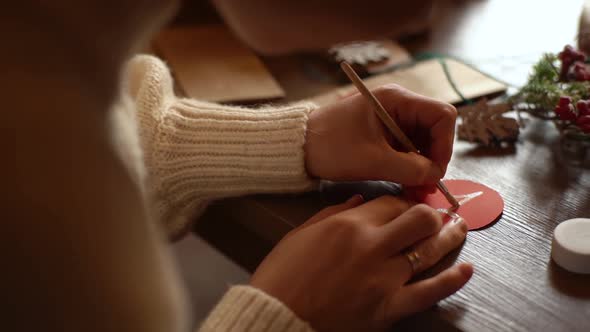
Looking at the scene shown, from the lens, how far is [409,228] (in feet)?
1.91

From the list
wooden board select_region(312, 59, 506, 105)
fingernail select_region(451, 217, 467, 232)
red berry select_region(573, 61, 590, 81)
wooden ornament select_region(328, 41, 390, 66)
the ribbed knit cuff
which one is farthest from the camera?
wooden ornament select_region(328, 41, 390, 66)

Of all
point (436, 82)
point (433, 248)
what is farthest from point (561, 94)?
point (433, 248)

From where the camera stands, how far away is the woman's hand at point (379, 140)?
0.65 m

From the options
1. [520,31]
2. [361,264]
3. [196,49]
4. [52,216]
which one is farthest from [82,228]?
[520,31]

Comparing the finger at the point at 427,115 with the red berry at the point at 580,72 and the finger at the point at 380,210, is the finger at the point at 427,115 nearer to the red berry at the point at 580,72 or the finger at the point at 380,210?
the finger at the point at 380,210

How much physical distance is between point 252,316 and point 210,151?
0.24 m

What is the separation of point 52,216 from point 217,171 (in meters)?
0.40

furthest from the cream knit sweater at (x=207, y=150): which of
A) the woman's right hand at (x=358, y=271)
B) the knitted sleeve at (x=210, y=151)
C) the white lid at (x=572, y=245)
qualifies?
the white lid at (x=572, y=245)

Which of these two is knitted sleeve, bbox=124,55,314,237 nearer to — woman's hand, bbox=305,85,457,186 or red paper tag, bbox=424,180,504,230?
woman's hand, bbox=305,85,457,186

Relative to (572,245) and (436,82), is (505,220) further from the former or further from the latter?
(436,82)

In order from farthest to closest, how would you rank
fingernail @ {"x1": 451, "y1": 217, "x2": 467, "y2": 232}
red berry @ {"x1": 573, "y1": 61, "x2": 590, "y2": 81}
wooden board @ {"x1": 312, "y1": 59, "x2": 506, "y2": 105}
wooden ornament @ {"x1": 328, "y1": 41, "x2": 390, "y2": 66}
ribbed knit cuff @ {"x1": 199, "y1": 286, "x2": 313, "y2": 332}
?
wooden ornament @ {"x1": 328, "y1": 41, "x2": 390, "y2": 66} < wooden board @ {"x1": 312, "y1": 59, "x2": 506, "y2": 105} < red berry @ {"x1": 573, "y1": 61, "x2": 590, "y2": 81} < fingernail @ {"x1": 451, "y1": 217, "x2": 467, "y2": 232} < ribbed knit cuff @ {"x1": 199, "y1": 286, "x2": 313, "y2": 332}

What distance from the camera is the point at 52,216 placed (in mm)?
308

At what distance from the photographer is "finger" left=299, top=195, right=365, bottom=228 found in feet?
2.07

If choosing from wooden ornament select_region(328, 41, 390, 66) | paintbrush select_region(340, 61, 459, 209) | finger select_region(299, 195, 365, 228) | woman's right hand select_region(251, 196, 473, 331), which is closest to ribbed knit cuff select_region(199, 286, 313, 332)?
woman's right hand select_region(251, 196, 473, 331)
